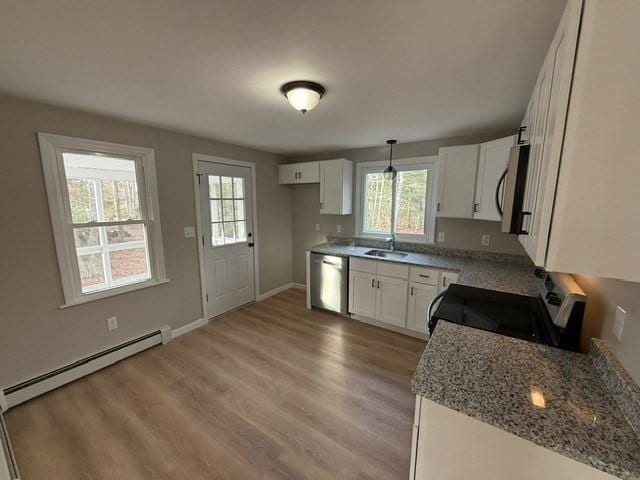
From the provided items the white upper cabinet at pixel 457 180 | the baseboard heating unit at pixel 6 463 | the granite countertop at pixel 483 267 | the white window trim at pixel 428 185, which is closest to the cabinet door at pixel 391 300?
the granite countertop at pixel 483 267

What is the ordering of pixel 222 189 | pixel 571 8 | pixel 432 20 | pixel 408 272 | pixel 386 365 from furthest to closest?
pixel 222 189 → pixel 408 272 → pixel 386 365 → pixel 432 20 → pixel 571 8

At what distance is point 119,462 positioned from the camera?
5.06ft

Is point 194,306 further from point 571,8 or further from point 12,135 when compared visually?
point 571,8

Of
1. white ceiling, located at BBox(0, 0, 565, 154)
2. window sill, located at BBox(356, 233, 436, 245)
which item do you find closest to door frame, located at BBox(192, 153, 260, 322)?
white ceiling, located at BBox(0, 0, 565, 154)

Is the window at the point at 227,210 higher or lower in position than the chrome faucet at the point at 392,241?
higher

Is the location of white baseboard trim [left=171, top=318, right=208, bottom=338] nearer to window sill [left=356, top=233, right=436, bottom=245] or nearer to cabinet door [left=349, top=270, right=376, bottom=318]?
cabinet door [left=349, top=270, right=376, bottom=318]

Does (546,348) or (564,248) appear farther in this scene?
(546,348)

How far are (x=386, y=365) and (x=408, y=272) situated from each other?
101 cm

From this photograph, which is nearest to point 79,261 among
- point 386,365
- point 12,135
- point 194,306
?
point 12,135

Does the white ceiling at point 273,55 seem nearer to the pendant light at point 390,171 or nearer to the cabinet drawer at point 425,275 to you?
the pendant light at point 390,171

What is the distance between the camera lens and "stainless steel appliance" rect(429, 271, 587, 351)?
1.17m

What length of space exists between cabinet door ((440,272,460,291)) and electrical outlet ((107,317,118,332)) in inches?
130

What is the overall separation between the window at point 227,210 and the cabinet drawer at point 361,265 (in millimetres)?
1637

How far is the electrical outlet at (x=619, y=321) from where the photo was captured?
0.91m
